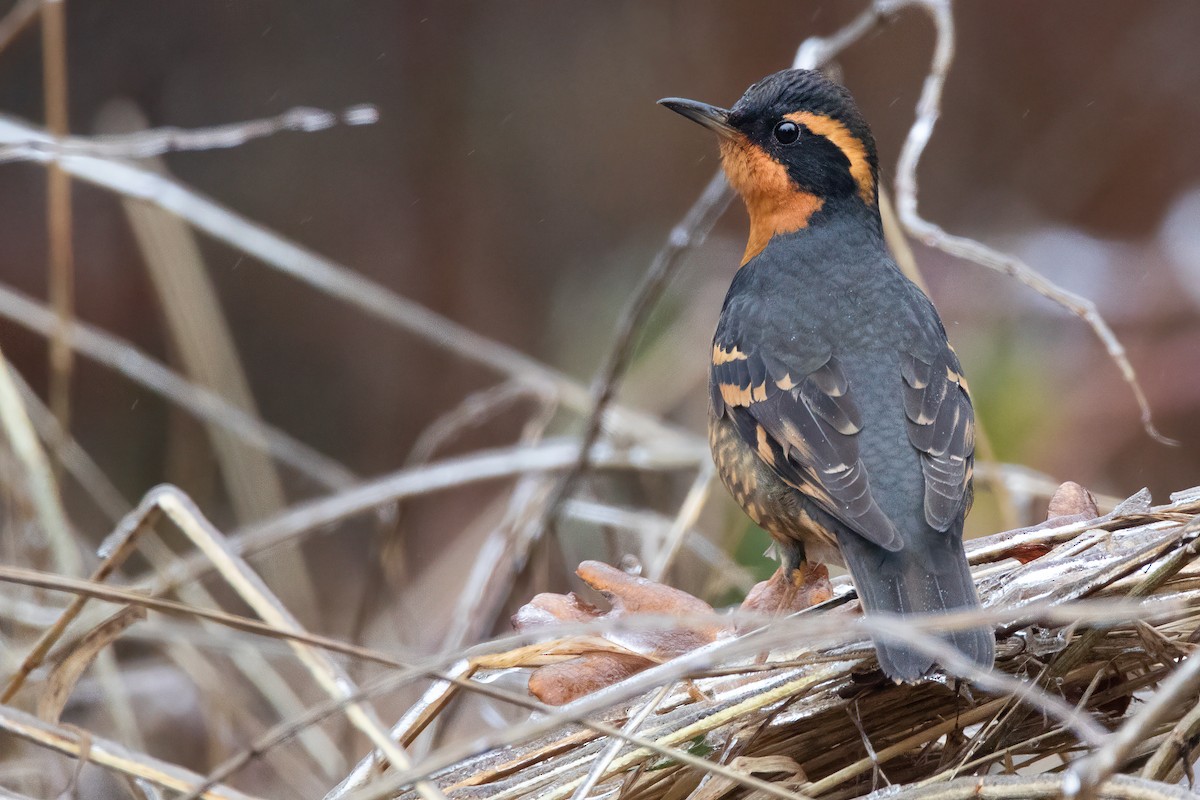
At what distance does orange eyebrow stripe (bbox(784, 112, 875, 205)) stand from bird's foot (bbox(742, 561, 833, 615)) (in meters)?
1.35

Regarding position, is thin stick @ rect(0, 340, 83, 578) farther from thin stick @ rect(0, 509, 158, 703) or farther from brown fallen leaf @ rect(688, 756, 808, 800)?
brown fallen leaf @ rect(688, 756, 808, 800)

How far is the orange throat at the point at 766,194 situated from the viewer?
12.8ft

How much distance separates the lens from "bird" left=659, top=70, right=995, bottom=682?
2691 mm

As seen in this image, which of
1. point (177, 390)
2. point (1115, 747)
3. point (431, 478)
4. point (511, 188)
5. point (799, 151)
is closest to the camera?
point (1115, 747)

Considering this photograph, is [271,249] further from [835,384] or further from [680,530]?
[835,384]

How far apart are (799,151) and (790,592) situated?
4.89 feet

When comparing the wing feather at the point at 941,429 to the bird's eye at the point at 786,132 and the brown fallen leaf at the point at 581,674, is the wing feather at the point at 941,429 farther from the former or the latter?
the bird's eye at the point at 786,132

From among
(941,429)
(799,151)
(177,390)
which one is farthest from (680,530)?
(177,390)

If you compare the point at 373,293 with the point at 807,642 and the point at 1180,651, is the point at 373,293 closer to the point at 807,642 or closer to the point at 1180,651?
the point at 807,642

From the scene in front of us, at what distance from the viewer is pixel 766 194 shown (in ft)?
13.0

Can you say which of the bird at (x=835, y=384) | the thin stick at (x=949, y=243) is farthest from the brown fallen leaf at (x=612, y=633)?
the thin stick at (x=949, y=243)

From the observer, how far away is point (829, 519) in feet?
9.66

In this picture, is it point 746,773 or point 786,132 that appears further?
point 786,132

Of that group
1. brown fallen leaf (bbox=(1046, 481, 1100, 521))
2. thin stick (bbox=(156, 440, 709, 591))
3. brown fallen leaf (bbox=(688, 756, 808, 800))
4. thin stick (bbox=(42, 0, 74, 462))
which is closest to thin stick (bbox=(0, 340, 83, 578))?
thin stick (bbox=(42, 0, 74, 462))
